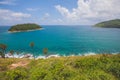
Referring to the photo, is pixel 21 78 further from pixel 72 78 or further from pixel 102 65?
pixel 102 65

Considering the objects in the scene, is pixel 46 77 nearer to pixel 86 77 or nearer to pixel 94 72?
pixel 86 77

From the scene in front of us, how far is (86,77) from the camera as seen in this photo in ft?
59.5

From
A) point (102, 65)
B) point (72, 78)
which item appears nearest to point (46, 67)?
point (72, 78)

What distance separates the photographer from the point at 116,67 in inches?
811

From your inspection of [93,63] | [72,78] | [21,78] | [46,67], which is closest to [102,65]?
[93,63]

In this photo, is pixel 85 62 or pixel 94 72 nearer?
pixel 94 72

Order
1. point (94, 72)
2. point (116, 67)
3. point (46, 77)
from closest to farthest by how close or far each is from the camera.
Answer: point (46, 77) → point (94, 72) → point (116, 67)

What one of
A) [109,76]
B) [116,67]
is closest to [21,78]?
[109,76]

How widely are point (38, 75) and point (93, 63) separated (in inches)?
320

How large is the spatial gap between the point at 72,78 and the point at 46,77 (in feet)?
10.3

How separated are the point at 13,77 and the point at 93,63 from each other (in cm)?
1108

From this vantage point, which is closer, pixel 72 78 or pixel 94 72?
pixel 72 78

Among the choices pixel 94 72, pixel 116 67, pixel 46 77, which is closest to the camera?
pixel 46 77

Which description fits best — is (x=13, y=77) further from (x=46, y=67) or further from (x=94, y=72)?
(x=94, y=72)
